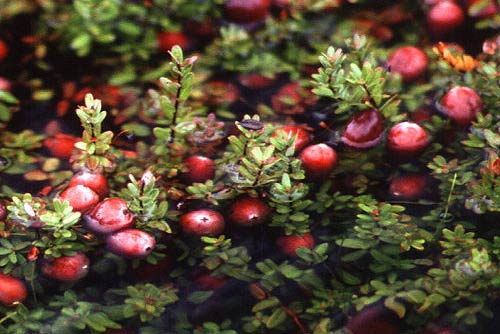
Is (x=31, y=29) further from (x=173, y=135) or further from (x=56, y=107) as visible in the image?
(x=173, y=135)

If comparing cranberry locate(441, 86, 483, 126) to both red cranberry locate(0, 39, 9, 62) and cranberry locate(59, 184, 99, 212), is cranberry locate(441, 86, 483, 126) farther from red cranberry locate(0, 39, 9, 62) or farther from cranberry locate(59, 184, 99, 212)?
red cranberry locate(0, 39, 9, 62)

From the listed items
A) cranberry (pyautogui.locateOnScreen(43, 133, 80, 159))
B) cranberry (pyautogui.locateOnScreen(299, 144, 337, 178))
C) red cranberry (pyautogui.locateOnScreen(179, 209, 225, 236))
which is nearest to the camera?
red cranberry (pyautogui.locateOnScreen(179, 209, 225, 236))

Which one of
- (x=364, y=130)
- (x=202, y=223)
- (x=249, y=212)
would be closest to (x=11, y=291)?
(x=202, y=223)

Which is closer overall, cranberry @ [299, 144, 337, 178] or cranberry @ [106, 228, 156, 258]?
cranberry @ [106, 228, 156, 258]

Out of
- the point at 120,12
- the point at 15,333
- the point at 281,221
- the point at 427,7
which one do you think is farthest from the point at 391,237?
the point at 120,12

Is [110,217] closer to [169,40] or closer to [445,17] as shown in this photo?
[169,40]

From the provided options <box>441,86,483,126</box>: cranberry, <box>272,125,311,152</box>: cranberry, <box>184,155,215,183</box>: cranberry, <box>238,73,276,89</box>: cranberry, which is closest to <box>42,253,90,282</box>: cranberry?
<box>184,155,215,183</box>: cranberry
